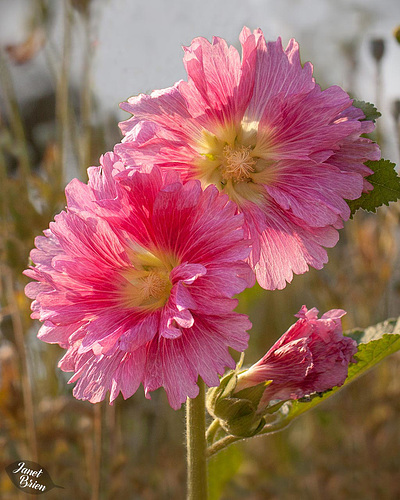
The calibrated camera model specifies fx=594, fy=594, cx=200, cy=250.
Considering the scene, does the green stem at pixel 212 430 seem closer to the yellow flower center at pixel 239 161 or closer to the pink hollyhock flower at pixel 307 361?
the pink hollyhock flower at pixel 307 361

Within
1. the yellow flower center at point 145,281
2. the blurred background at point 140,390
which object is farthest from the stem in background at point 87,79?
the yellow flower center at point 145,281

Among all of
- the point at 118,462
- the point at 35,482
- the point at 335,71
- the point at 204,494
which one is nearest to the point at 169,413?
the point at 118,462

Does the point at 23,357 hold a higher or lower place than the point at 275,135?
lower

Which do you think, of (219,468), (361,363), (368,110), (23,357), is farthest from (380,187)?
(23,357)

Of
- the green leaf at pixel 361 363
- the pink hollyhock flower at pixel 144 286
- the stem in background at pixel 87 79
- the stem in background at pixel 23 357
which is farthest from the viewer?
the stem in background at pixel 87 79

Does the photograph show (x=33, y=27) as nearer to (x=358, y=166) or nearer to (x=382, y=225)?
(x=382, y=225)

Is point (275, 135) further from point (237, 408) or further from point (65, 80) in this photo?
point (65, 80)

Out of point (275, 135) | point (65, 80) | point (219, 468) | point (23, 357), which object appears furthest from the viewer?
point (65, 80)

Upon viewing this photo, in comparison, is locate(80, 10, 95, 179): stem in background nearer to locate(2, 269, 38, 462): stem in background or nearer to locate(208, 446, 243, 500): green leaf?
locate(2, 269, 38, 462): stem in background
